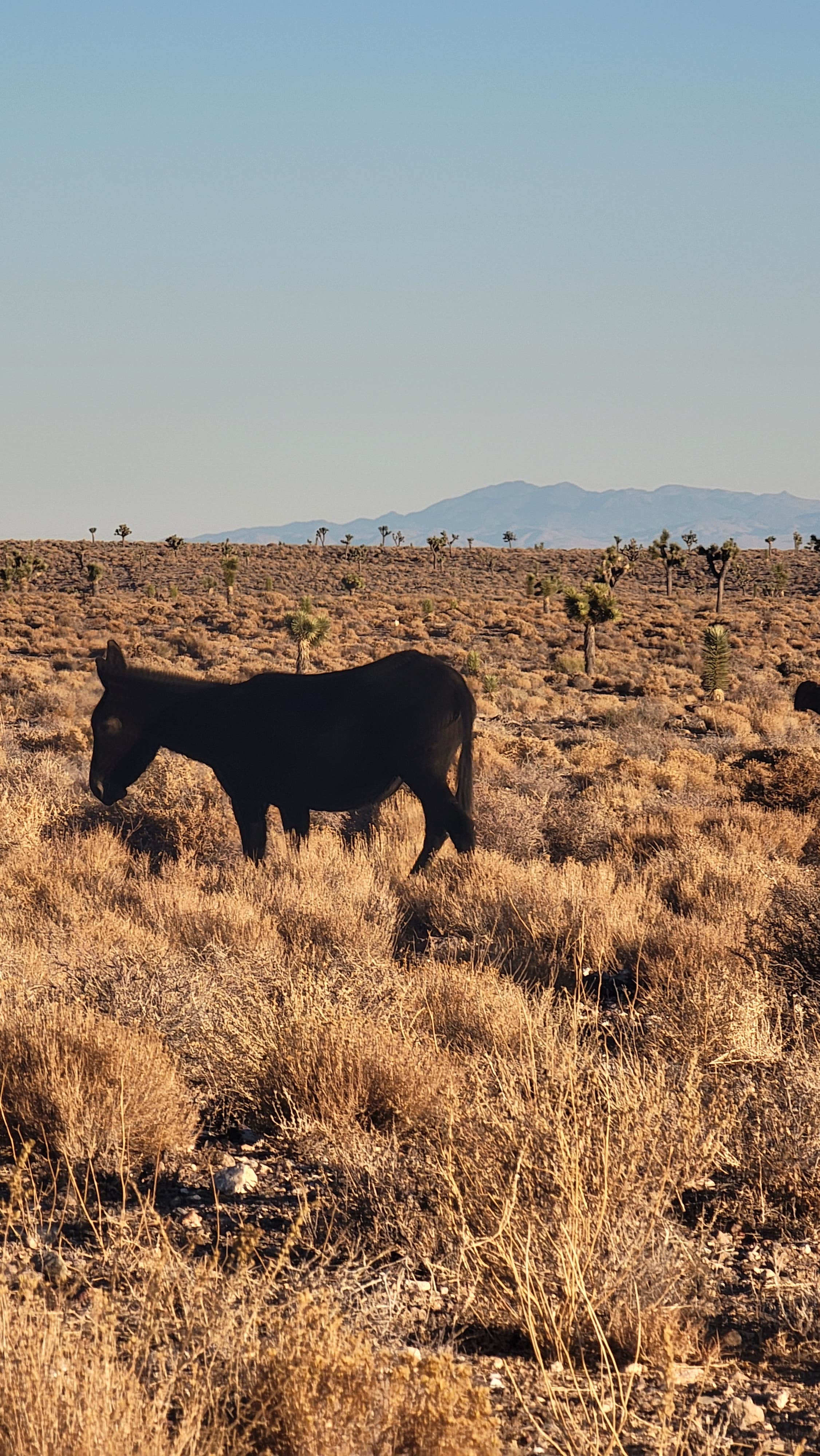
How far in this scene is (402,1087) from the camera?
4672mm

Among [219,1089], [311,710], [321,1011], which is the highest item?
[311,710]

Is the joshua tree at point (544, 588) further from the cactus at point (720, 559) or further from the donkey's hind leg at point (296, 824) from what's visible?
the donkey's hind leg at point (296, 824)

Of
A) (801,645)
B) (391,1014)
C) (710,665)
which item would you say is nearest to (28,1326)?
(391,1014)

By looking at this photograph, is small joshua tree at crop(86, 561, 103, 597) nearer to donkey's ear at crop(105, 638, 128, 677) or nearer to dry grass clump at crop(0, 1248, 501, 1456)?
donkey's ear at crop(105, 638, 128, 677)

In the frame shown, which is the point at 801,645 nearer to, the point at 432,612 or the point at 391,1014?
the point at 432,612

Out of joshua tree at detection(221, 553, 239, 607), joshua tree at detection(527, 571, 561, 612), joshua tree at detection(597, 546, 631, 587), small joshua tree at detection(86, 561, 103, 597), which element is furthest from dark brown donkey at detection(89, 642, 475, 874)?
small joshua tree at detection(86, 561, 103, 597)

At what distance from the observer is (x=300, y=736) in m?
9.46

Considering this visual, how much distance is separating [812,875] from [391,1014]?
16.4 feet

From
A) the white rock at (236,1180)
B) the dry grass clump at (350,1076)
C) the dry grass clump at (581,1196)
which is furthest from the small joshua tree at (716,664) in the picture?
the white rock at (236,1180)

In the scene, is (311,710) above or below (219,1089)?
above

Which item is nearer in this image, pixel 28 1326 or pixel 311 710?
pixel 28 1326

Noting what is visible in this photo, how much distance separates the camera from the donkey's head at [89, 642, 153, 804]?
9703mm

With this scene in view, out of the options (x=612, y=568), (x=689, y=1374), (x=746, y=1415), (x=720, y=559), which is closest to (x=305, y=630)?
(x=612, y=568)

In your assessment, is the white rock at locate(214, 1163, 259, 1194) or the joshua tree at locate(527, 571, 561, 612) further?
the joshua tree at locate(527, 571, 561, 612)
